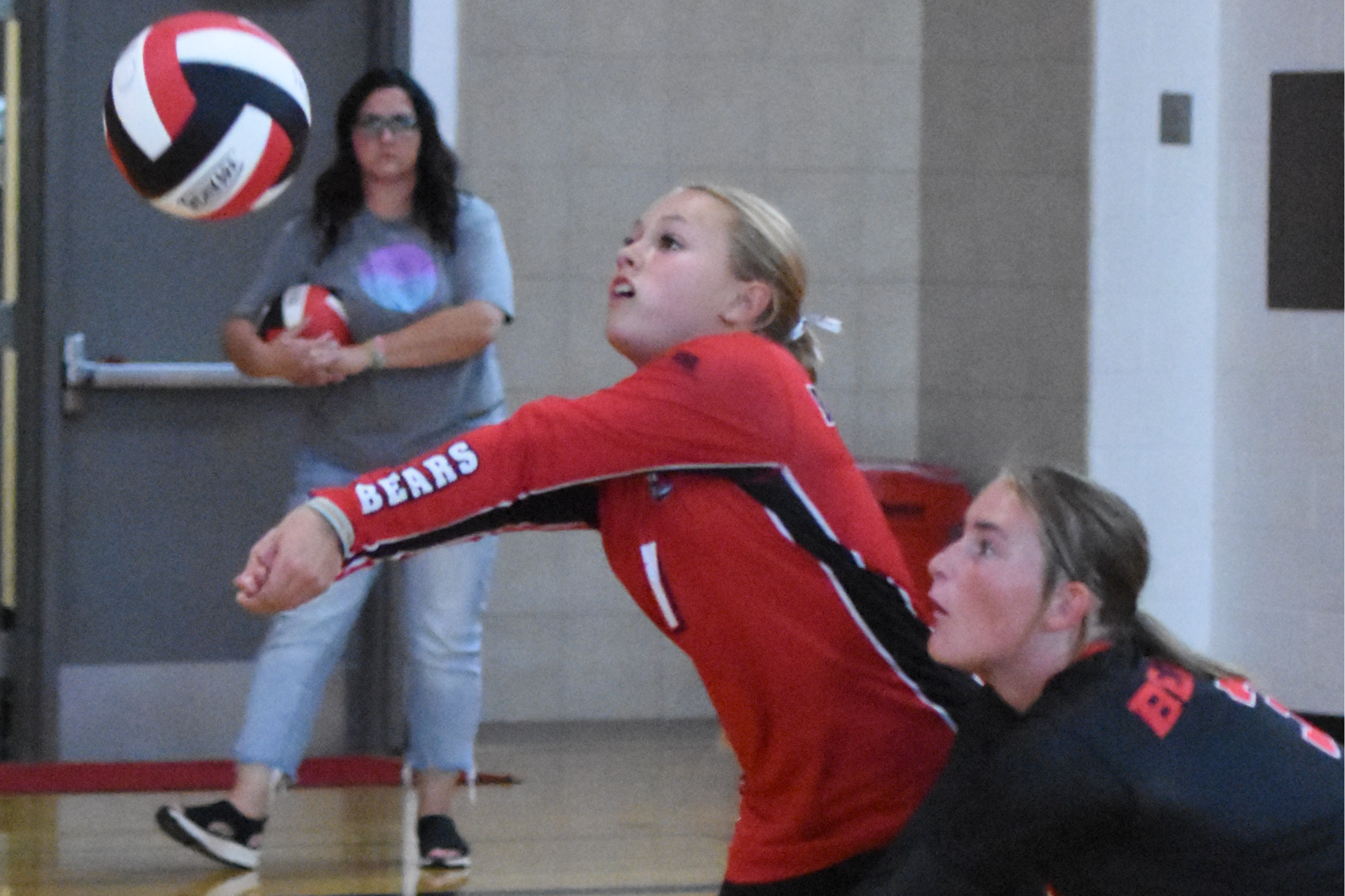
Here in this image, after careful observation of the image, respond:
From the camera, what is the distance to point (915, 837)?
191cm

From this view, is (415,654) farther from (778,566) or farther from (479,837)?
(778,566)

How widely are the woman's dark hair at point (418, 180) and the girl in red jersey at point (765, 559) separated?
83.1 inches

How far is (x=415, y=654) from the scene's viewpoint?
4121 mm

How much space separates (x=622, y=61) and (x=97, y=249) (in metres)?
1.54

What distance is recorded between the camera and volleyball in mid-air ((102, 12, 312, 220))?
3.46m

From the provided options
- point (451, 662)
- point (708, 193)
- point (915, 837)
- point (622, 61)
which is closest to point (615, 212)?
point (622, 61)

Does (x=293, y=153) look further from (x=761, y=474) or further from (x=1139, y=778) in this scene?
(x=1139, y=778)

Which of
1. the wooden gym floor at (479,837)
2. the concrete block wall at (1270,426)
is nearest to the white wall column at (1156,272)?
the concrete block wall at (1270,426)

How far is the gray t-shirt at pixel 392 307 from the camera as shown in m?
4.12

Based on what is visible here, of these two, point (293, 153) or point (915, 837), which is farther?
point (293, 153)

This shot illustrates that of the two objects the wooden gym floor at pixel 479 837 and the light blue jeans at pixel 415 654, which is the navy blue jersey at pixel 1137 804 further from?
the light blue jeans at pixel 415 654

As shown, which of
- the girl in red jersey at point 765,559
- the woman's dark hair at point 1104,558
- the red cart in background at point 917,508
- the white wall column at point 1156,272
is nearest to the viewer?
the woman's dark hair at point 1104,558

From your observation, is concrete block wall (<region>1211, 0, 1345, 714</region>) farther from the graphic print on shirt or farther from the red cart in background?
the graphic print on shirt

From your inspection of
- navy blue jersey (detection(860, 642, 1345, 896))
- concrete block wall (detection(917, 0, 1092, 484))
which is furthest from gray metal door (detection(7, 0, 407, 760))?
navy blue jersey (detection(860, 642, 1345, 896))
